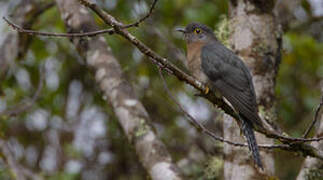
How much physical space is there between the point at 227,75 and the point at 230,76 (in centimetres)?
3

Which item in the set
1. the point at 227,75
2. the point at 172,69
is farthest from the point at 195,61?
the point at 172,69

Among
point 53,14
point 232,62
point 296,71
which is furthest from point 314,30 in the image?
point 53,14

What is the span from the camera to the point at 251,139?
3.44 meters

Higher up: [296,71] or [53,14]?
[53,14]

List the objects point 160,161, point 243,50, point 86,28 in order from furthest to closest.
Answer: point 86,28 < point 243,50 < point 160,161

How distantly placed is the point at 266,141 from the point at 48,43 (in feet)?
12.1

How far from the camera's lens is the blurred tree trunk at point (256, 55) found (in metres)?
3.85

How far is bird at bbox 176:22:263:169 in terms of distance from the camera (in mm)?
3598

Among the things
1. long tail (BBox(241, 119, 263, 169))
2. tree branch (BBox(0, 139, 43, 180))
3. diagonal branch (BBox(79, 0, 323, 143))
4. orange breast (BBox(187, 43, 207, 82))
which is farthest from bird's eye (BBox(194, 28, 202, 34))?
tree branch (BBox(0, 139, 43, 180))

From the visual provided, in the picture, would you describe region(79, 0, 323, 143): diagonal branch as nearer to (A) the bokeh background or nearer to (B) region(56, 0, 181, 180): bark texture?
(B) region(56, 0, 181, 180): bark texture

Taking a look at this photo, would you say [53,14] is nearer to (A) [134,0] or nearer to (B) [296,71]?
(A) [134,0]

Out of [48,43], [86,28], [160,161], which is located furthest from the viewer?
[48,43]

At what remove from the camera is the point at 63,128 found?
6.77 m

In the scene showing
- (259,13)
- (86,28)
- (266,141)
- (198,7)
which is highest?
(198,7)
